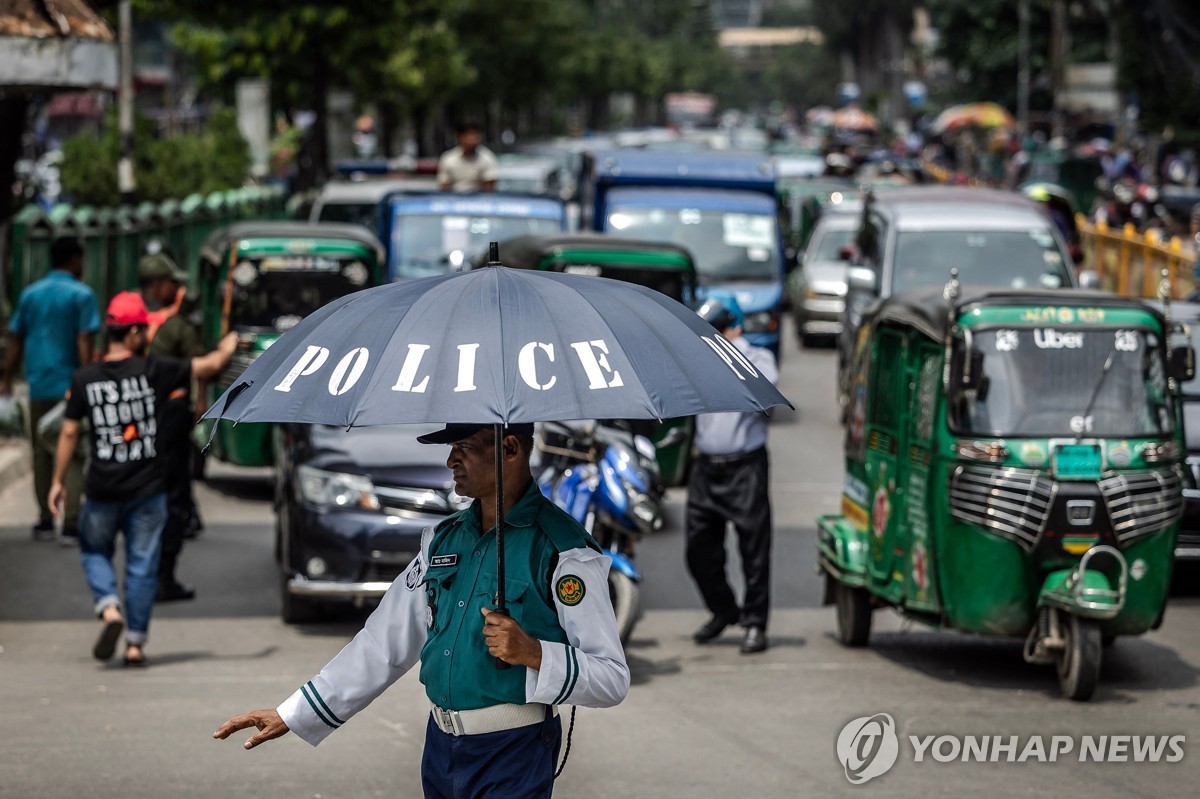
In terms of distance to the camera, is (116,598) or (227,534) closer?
(116,598)

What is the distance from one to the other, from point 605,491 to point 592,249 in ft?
21.0

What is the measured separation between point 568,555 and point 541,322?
0.54 metres

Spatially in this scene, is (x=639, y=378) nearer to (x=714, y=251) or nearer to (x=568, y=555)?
(x=568, y=555)

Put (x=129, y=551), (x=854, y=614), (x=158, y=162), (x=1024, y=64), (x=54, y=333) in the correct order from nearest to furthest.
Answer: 1. (x=129, y=551)
2. (x=854, y=614)
3. (x=54, y=333)
4. (x=158, y=162)
5. (x=1024, y=64)

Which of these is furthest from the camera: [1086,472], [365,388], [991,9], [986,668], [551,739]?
[991,9]

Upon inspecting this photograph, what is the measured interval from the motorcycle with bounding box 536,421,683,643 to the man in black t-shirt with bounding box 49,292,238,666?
1.96 meters

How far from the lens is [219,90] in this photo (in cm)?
3684

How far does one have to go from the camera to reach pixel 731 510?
1016 cm

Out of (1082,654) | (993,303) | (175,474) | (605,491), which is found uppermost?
(993,303)

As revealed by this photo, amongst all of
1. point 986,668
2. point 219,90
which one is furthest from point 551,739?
point 219,90

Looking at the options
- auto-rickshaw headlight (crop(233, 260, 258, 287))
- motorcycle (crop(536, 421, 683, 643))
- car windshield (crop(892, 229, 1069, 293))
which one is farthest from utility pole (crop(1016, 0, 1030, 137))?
motorcycle (crop(536, 421, 683, 643))

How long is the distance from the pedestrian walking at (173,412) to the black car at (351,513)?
724mm

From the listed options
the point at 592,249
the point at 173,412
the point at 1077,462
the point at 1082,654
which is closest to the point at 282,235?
the point at 592,249

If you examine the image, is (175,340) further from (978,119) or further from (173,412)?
(978,119)
